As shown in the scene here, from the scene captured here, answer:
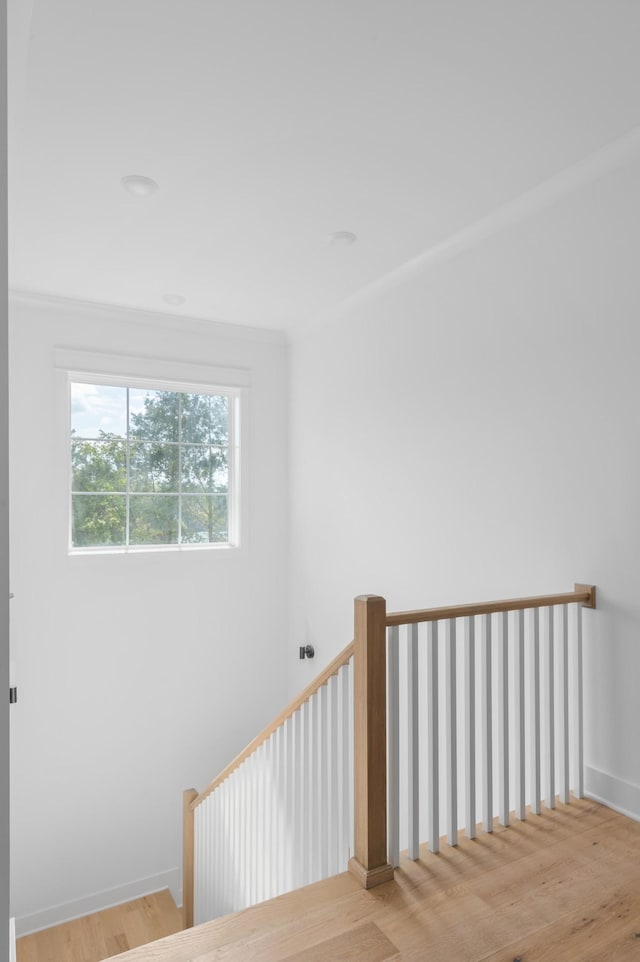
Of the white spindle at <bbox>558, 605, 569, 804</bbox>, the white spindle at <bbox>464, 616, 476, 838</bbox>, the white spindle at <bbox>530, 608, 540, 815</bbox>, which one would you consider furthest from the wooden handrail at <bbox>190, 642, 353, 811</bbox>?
the white spindle at <bbox>558, 605, 569, 804</bbox>

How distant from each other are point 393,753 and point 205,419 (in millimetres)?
3058

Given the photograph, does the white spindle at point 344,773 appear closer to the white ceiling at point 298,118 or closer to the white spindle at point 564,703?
the white spindle at point 564,703

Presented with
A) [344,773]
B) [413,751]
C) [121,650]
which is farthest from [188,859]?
[413,751]

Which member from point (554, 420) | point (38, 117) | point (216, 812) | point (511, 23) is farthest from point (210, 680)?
point (511, 23)

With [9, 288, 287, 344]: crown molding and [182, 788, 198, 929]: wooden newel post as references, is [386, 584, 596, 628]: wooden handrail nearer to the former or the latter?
[182, 788, 198, 929]: wooden newel post

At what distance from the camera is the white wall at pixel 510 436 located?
2.22 meters

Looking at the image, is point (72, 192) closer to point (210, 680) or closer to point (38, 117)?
point (38, 117)

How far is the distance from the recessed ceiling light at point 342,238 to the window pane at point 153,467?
198cm

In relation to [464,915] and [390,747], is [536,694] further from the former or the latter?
[464,915]

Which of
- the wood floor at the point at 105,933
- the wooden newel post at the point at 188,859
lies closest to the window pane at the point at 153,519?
the wooden newel post at the point at 188,859

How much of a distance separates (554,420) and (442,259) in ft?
3.70

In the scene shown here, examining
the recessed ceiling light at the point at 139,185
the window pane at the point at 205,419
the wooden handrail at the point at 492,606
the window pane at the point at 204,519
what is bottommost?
the wooden handrail at the point at 492,606

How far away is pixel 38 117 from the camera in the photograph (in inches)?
80.3

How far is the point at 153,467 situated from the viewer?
14.0 ft
